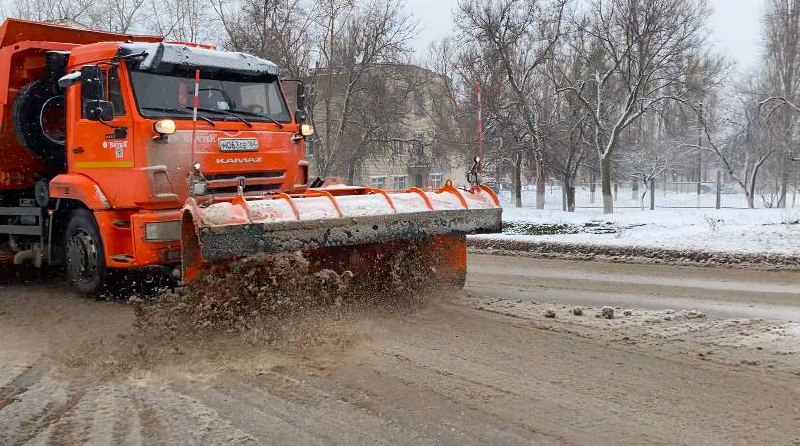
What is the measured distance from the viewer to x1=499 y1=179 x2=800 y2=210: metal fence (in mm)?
28281

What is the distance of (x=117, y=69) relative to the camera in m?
6.65

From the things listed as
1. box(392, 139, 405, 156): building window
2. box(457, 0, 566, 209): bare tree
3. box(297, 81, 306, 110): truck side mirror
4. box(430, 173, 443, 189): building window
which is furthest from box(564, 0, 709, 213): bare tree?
box(430, 173, 443, 189): building window

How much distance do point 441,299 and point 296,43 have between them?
15.9m

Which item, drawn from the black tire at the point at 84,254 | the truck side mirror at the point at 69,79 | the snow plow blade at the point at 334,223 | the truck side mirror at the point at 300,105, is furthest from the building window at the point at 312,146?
the snow plow blade at the point at 334,223

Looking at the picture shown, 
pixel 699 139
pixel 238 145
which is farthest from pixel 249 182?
pixel 699 139

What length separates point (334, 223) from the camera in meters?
5.86

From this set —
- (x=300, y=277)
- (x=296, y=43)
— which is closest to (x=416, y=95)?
(x=296, y=43)

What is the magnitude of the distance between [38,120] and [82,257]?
75.7 inches

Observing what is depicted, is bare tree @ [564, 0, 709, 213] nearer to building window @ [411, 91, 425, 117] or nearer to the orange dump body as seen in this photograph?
→ building window @ [411, 91, 425, 117]

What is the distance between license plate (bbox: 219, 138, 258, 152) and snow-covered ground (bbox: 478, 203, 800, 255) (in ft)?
24.5

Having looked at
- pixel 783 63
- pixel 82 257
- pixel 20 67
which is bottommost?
pixel 82 257

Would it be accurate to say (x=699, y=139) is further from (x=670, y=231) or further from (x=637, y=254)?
(x=637, y=254)

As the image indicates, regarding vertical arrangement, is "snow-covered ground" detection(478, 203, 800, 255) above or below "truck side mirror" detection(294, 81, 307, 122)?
below

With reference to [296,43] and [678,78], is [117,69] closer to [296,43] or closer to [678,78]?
[296,43]
